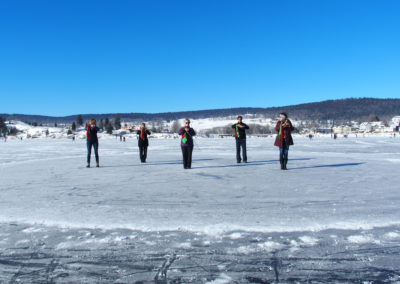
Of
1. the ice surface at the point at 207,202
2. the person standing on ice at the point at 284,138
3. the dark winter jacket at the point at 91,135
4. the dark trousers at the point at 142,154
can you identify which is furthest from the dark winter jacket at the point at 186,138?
the dark winter jacket at the point at 91,135

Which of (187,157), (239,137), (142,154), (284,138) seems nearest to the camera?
(284,138)

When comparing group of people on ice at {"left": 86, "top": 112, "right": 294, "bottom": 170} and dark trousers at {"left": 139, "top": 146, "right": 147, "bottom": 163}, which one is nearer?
group of people on ice at {"left": 86, "top": 112, "right": 294, "bottom": 170}

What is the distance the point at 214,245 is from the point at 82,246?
3.71 ft

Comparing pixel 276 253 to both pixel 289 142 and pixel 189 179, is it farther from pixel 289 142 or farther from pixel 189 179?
pixel 289 142

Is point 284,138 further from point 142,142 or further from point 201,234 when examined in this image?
point 201,234

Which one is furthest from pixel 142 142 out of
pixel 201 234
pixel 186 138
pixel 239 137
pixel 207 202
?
pixel 201 234

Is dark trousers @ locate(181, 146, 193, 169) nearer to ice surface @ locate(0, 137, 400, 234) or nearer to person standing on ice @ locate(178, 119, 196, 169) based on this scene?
person standing on ice @ locate(178, 119, 196, 169)

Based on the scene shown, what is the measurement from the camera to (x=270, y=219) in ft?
11.1

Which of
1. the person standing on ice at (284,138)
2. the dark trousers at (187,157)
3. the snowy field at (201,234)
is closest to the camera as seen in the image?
the snowy field at (201,234)

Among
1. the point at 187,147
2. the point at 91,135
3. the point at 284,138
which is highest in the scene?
the point at 91,135

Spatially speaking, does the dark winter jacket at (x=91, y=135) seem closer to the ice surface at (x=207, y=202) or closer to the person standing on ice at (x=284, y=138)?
the ice surface at (x=207, y=202)

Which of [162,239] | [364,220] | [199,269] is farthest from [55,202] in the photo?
[364,220]

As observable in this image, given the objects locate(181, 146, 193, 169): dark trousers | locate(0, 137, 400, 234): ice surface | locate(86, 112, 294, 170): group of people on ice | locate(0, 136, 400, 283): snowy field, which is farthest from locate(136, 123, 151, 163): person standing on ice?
locate(0, 136, 400, 283): snowy field

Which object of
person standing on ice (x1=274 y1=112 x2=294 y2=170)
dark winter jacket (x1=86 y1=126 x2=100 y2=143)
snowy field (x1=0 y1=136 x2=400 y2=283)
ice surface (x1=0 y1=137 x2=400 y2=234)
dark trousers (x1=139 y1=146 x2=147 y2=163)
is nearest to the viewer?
snowy field (x1=0 y1=136 x2=400 y2=283)
